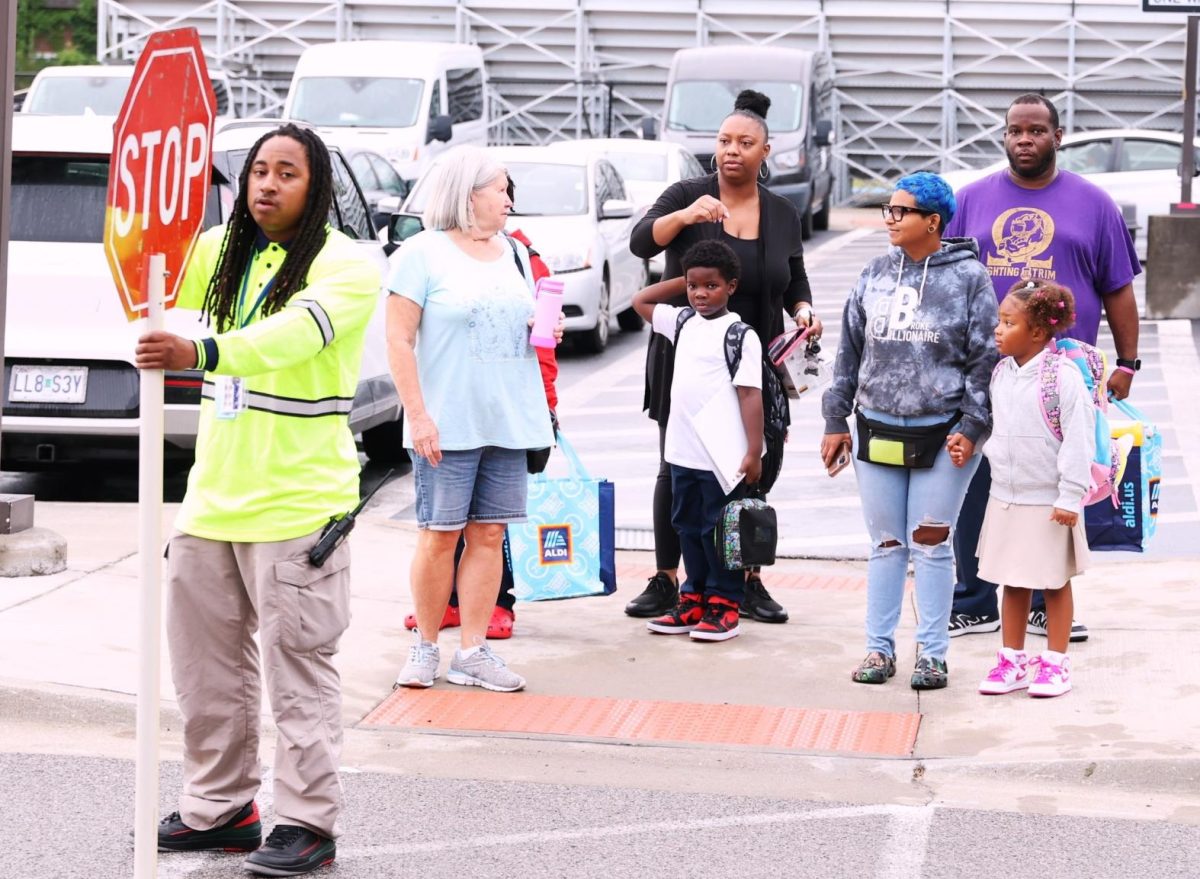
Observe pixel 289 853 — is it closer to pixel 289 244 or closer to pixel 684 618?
pixel 289 244

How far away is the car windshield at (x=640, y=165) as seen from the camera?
819 inches

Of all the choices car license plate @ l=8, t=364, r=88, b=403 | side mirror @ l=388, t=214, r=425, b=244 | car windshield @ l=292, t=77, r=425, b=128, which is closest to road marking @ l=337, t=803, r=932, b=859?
car license plate @ l=8, t=364, r=88, b=403

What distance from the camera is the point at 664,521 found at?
24.9 feet

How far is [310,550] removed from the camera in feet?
15.7

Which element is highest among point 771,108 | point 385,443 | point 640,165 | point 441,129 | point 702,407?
point 771,108

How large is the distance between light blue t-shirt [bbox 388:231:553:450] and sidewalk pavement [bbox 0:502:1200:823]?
0.91 metres

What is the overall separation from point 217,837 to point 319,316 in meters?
1.37

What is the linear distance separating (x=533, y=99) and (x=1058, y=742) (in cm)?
2826

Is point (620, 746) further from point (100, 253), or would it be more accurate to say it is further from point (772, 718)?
point (100, 253)

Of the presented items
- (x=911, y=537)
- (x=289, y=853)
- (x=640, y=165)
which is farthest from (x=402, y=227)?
(x=640, y=165)

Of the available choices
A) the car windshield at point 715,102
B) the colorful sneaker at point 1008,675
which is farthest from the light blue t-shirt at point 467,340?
the car windshield at point 715,102

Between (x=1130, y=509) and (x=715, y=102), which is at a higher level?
(x=715, y=102)

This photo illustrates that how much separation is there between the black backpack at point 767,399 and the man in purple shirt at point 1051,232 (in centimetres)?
88

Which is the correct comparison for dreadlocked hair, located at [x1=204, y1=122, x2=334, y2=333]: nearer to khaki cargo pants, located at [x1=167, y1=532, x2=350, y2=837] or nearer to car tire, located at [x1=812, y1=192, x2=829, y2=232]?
khaki cargo pants, located at [x1=167, y1=532, x2=350, y2=837]
